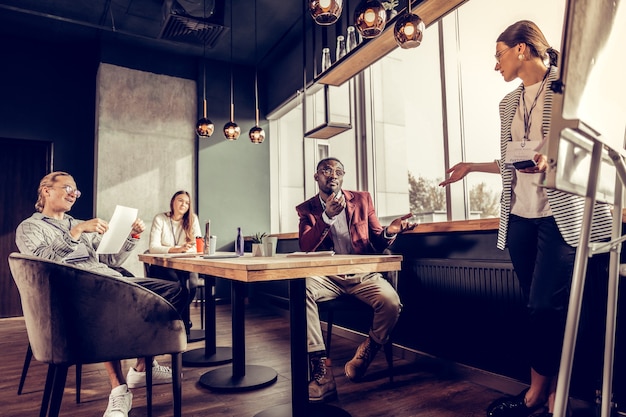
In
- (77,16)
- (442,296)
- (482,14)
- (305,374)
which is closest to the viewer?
(305,374)

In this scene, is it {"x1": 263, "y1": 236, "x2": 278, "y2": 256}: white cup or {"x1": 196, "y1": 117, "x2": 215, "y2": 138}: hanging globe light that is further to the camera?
{"x1": 196, "y1": 117, "x2": 215, "y2": 138}: hanging globe light

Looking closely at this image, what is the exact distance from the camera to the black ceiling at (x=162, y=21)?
3.86 metres

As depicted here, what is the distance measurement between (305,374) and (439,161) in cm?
207

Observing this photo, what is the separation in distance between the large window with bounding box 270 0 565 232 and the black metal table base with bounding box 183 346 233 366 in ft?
5.81

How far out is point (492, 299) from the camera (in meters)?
2.28

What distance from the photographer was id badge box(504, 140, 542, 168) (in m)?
1.61

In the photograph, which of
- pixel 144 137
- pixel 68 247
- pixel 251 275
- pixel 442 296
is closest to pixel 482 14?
pixel 442 296

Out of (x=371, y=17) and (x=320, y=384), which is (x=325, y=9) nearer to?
(x=371, y=17)

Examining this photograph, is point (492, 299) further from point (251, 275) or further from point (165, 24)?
point (165, 24)

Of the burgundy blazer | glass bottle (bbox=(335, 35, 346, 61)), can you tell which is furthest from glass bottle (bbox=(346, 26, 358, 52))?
the burgundy blazer

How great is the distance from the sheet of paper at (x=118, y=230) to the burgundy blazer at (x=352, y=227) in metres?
1.01

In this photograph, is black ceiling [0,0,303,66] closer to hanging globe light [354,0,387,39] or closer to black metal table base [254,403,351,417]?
hanging globe light [354,0,387,39]

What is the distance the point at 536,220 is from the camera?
1686mm

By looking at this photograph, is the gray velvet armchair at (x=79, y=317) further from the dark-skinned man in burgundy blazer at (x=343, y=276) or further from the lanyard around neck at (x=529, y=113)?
the lanyard around neck at (x=529, y=113)
